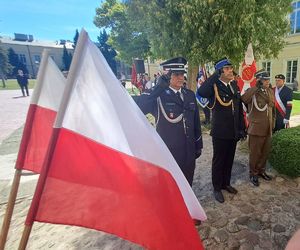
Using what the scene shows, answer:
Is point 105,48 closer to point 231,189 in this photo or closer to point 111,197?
point 231,189

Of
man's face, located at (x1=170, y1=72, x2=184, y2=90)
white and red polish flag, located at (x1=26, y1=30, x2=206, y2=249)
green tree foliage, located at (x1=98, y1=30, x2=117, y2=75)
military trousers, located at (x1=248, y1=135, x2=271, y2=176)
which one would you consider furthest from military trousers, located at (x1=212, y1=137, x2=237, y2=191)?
green tree foliage, located at (x1=98, y1=30, x2=117, y2=75)

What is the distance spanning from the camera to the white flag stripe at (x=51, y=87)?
1941 mm

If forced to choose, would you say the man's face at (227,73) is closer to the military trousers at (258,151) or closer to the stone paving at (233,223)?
the military trousers at (258,151)

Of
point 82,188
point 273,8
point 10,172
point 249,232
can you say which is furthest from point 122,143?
point 273,8

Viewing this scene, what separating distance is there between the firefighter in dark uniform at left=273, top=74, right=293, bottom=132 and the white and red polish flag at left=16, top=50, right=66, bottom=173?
490cm

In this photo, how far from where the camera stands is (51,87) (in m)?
1.99

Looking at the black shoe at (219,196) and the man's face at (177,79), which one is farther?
the black shoe at (219,196)

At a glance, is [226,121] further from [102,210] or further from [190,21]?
[190,21]

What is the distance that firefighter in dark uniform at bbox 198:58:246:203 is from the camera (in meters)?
3.61

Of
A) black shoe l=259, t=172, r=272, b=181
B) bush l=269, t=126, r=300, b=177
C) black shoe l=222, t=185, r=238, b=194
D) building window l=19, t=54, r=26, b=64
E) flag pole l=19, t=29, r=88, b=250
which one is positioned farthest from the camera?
building window l=19, t=54, r=26, b=64

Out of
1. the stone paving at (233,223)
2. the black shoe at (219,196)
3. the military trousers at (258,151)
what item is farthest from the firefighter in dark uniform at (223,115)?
the military trousers at (258,151)

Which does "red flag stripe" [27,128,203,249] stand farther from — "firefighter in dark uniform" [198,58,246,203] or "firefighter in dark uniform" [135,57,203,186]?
"firefighter in dark uniform" [198,58,246,203]

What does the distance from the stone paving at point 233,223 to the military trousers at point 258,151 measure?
27cm

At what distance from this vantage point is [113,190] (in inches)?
56.9
